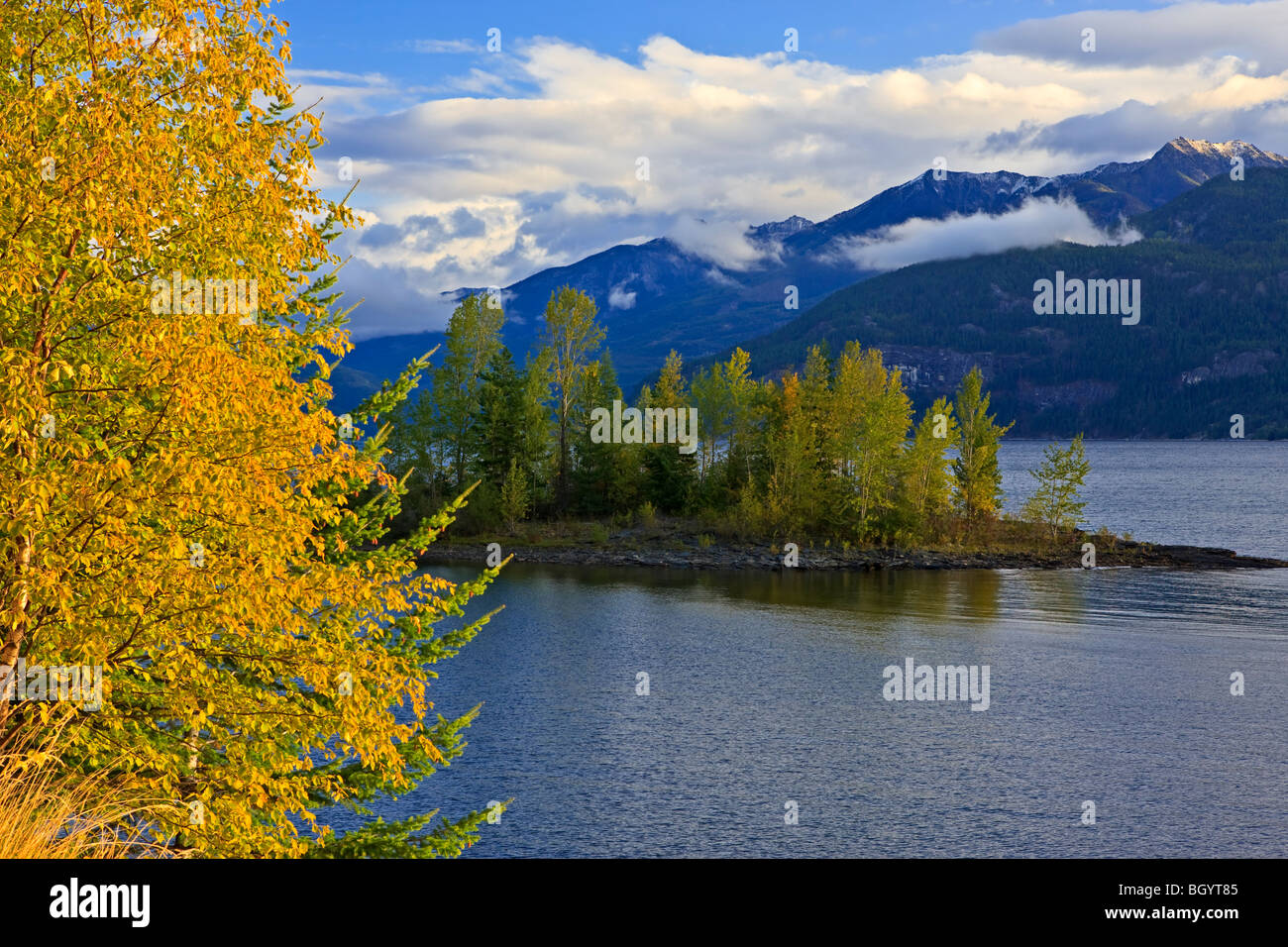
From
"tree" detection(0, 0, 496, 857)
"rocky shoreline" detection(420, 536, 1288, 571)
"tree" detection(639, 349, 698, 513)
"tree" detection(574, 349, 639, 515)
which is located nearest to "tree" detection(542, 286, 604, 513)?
"tree" detection(574, 349, 639, 515)

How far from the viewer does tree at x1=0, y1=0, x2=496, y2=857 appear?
1029 cm

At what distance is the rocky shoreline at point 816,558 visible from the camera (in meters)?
82.3

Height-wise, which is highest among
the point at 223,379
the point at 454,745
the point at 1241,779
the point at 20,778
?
the point at 223,379

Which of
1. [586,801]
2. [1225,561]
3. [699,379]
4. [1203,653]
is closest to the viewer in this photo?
[586,801]

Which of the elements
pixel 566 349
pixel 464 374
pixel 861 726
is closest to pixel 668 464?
pixel 566 349

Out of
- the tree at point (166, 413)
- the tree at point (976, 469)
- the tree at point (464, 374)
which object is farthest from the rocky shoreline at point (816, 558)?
the tree at point (166, 413)

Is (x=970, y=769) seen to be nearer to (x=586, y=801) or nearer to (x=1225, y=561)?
(x=586, y=801)

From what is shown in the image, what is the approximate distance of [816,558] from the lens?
84.8 m

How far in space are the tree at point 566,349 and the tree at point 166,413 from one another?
249ft

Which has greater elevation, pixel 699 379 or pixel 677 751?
pixel 699 379

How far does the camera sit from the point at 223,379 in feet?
34.3

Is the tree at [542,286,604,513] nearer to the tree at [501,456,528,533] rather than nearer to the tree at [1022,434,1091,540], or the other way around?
the tree at [501,456,528,533]
